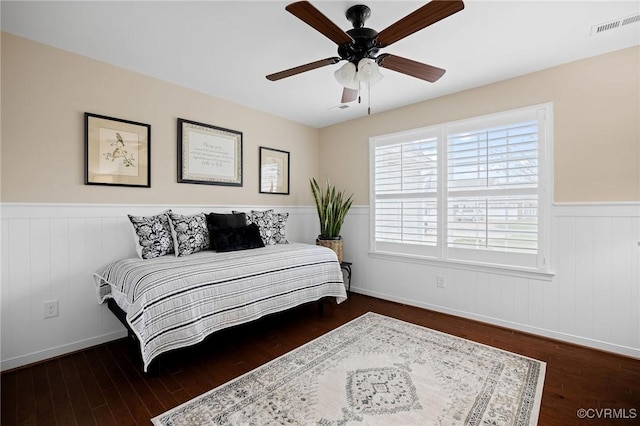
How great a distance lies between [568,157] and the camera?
8.84 ft

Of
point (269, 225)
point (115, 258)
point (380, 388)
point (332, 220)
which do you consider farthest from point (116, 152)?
point (380, 388)

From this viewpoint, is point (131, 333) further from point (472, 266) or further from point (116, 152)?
point (472, 266)

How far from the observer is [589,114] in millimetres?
2598

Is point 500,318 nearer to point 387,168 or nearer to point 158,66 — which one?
point 387,168

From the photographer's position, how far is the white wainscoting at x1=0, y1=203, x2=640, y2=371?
2297 mm

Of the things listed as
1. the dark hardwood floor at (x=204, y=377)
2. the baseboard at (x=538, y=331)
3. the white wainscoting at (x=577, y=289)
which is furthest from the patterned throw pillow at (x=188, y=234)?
the white wainscoting at (x=577, y=289)

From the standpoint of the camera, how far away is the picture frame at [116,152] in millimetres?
2598

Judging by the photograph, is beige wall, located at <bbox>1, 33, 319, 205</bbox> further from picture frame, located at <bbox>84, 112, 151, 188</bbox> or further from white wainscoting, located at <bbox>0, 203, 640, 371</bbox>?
white wainscoting, located at <bbox>0, 203, 640, 371</bbox>

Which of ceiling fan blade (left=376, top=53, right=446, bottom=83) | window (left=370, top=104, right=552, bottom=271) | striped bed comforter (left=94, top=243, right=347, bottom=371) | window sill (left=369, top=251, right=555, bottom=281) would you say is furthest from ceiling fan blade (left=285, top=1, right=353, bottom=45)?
window sill (left=369, top=251, right=555, bottom=281)

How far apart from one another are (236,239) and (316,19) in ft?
6.98

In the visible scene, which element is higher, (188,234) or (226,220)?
(226,220)

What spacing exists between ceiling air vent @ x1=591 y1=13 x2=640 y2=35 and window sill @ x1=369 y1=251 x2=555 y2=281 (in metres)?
1.96

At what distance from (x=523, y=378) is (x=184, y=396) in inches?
90.1

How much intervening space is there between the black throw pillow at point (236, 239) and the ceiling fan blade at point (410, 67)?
204cm
